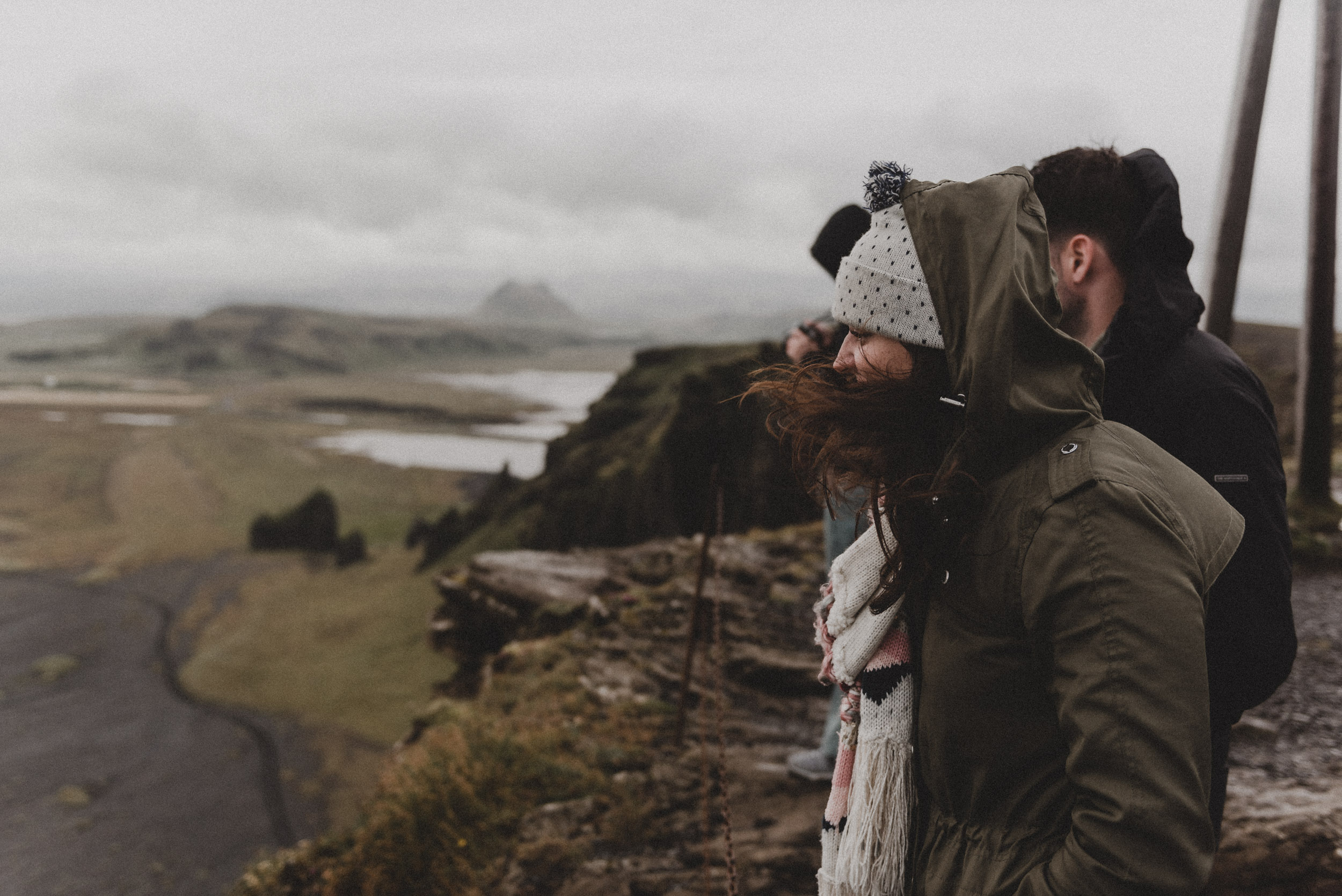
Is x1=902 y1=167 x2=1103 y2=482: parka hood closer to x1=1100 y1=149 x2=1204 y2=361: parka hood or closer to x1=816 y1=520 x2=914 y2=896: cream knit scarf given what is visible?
x1=816 y1=520 x2=914 y2=896: cream knit scarf

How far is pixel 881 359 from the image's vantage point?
55.7 inches

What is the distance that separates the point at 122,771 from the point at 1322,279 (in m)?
A: 62.3

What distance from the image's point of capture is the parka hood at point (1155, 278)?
1.94 meters

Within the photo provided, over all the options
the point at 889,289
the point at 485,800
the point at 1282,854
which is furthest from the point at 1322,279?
the point at 485,800

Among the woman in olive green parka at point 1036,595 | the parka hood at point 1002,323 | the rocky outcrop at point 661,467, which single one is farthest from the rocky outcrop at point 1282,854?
the parka hood at point 1002,323

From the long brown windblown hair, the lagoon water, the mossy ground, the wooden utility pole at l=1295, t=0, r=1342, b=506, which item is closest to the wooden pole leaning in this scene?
the mossy ground

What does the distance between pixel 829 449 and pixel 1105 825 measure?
0.77 m

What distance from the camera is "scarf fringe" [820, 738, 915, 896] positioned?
1.52 m

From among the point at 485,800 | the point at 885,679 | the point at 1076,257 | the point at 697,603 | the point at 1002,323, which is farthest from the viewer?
the point at 485,800

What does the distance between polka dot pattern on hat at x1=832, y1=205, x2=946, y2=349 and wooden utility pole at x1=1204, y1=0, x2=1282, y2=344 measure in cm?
575

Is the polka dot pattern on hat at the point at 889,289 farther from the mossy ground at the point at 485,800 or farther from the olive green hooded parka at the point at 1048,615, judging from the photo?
the mossy ground at the point at 485,800

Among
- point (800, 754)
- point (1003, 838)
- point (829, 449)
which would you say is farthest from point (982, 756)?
point (800, 754)

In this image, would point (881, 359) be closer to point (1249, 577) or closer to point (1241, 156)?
point (1249, 577)

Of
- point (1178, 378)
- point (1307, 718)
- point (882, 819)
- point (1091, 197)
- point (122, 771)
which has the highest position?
point (1091, 197)
